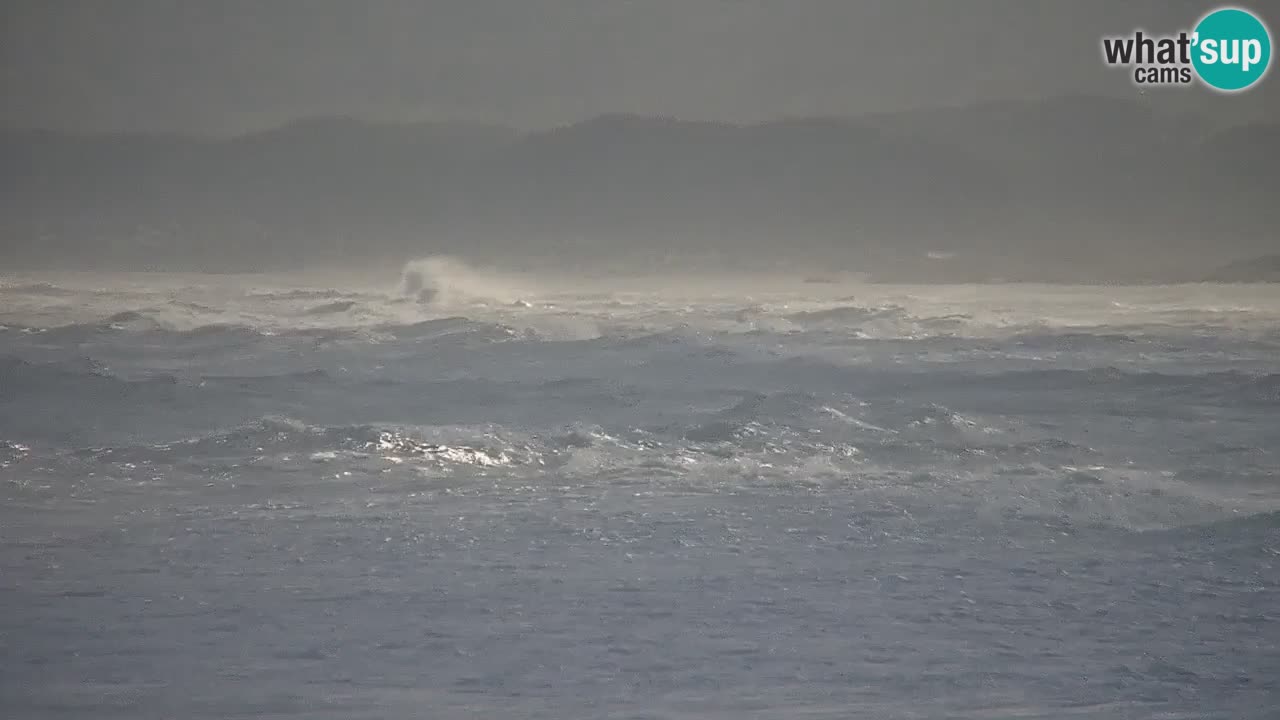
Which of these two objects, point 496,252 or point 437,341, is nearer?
point 437,341

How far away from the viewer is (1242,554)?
4926 mm

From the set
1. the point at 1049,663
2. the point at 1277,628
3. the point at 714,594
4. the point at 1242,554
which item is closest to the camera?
the point at 1049,663

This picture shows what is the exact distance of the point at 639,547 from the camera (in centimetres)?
506

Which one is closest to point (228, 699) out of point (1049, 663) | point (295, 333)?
point (1049, 663)

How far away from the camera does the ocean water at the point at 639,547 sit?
3373mm

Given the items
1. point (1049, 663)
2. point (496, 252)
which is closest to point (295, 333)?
point (496, 252)

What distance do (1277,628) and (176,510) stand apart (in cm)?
561

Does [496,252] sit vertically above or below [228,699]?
above

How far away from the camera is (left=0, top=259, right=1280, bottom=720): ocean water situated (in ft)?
11.1

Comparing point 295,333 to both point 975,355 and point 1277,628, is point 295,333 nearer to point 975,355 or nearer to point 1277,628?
point 975,355

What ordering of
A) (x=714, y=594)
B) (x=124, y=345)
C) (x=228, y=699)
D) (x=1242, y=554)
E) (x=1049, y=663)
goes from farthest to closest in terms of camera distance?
(x=124, y=345)
(x=1242, y=554)
(x=714, y=594)
(x=1049, y=663)
(x=228, y=699)

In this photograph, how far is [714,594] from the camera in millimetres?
4312

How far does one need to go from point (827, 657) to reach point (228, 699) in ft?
6.65

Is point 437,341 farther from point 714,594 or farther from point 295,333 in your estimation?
point 714,594
